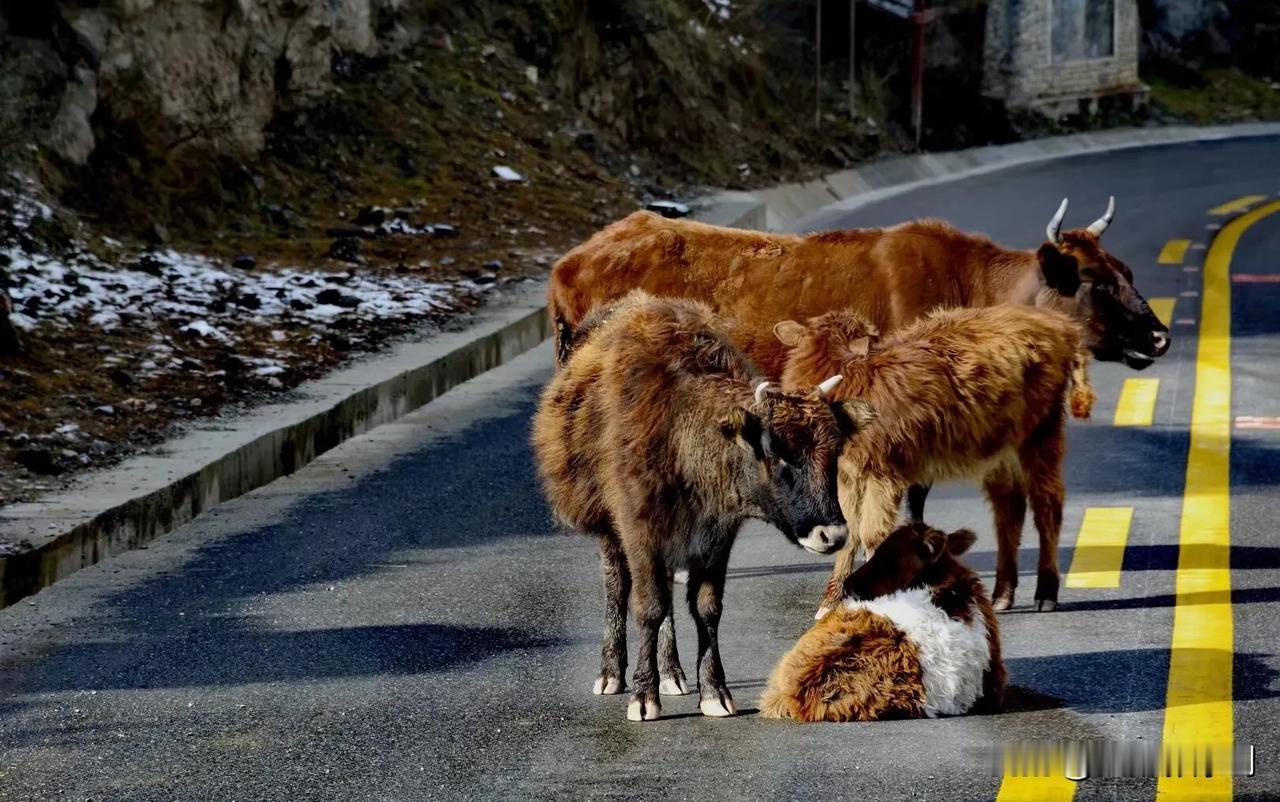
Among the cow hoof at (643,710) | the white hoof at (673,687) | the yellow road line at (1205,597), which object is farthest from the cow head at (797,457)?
the yellow road line at (1205,597)

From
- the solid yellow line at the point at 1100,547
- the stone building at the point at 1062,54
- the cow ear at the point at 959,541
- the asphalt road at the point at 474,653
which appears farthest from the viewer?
the stone building at the point at 1062,54

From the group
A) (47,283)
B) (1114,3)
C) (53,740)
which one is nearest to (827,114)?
(1114,3)

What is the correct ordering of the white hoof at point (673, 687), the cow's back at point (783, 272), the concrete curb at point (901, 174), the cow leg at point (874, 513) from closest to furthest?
the white hoof at point (673, 687) < the cow leg at point (874, 513) < the cow's back at point (783, 272) < the concrete curb at point (901, 174)

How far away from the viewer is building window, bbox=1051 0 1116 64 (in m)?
33.8

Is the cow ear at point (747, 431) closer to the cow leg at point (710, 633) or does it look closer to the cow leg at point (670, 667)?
the cow leg at point (710, 633)

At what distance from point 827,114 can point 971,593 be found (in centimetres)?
2219

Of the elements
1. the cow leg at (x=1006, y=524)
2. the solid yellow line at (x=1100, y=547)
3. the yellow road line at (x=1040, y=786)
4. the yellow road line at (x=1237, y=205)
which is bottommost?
the yellow road line at (x=1040, y=786)

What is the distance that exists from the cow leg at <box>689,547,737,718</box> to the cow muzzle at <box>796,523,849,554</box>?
549 millimetres

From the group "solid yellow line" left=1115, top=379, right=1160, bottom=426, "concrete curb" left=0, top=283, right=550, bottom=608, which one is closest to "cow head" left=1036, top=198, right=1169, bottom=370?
"solid yellow line" left=1115, top=379, right=1160, bottom=426

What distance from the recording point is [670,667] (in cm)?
755

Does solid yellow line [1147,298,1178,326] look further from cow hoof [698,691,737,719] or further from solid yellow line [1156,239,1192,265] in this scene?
cow hoof [698,691,737,719]

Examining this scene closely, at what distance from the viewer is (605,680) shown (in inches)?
297

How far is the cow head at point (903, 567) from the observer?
23.5 ft

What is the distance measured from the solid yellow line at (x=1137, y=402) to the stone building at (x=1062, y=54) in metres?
18.7
